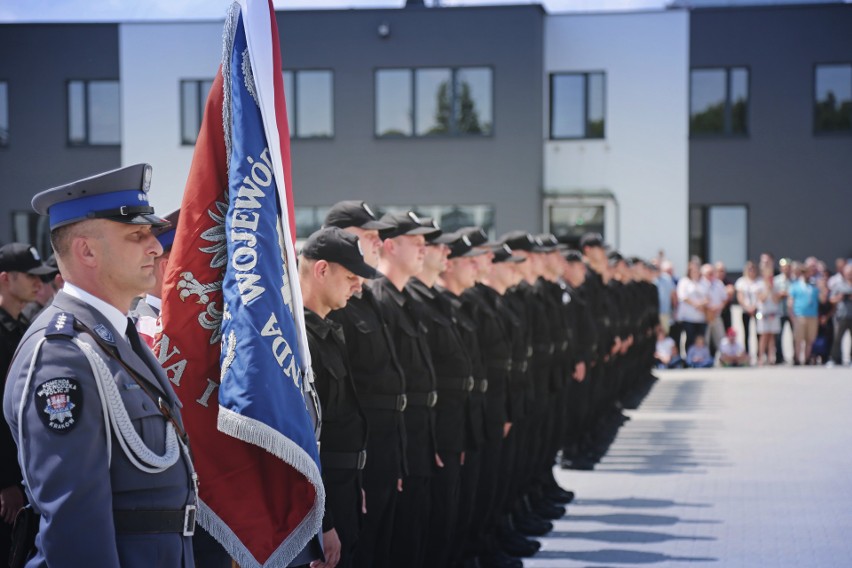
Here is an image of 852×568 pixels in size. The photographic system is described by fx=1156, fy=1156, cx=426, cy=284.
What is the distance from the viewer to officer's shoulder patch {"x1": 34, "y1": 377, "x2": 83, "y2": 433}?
292 centimetres

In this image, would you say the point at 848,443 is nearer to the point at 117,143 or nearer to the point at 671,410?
the point at 671,410

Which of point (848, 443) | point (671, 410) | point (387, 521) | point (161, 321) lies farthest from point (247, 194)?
point (671, 410)

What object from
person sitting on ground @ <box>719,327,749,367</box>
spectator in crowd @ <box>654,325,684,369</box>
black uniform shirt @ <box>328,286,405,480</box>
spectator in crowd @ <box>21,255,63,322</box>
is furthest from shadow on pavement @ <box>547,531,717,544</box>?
spectator in crowd @ <box>654,325,684,369</box>

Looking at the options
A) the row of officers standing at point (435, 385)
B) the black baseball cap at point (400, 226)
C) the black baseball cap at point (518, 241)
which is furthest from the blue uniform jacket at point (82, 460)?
the black baseball cap at point (518, 241)

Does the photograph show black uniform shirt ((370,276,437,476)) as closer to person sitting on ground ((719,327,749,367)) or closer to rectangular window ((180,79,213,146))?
person sitting on ground ((719,327,749,367))

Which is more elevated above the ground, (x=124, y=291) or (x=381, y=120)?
(x=381, y=120)

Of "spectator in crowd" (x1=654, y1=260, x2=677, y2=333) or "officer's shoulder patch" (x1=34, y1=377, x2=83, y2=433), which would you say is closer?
"officer's shoulder patch" (x1=34, y1=377, x2=83, y2=433)

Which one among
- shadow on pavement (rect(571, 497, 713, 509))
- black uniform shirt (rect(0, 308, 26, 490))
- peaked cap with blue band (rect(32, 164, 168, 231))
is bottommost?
shadow on pavement (rect(571, 497, 713, 509))

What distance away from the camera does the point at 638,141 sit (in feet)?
95.7

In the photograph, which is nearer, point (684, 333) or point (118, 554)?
point (118, 554)

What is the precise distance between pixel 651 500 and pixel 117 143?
23091mm

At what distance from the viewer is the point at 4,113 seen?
2973 cm

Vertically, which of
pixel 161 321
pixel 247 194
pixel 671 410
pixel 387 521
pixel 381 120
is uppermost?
pixel 381 120

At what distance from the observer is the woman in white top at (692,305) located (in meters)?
22.4
